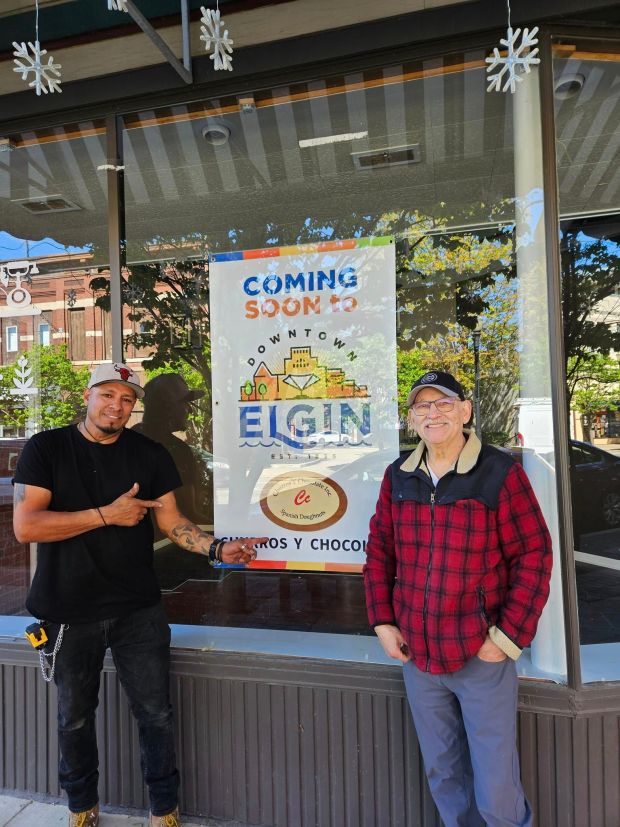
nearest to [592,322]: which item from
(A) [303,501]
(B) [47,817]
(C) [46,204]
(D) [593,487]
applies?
(D) [593,487]

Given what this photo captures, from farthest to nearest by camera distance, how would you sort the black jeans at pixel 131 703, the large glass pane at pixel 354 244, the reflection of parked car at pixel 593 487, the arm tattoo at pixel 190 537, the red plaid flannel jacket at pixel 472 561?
the reflection of parked car at pixel 593 487, the large glass pane at pixel 354 244, the arm tattoo at pixel 190 537, the black jeans at pixel 131 703, the red plaid flannel jacket at pixel 472 561

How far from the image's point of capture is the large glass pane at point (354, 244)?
2.49 m

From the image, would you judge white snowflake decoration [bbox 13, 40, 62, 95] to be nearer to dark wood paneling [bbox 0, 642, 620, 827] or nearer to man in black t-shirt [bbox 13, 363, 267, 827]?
man in black t-shirt [bbox 13, 363, 267, 827]

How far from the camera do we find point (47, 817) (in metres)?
2.45

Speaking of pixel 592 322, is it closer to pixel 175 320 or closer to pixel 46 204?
pixel 175 320

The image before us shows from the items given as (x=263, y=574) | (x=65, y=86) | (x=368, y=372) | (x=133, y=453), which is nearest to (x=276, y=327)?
(x=368, y=372)

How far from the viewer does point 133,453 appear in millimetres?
2297

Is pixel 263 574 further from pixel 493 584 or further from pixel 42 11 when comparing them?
pixel 42 11

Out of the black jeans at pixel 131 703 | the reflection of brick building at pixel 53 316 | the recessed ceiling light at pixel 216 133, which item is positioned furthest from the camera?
the reflection of brick building at pixel 53 316

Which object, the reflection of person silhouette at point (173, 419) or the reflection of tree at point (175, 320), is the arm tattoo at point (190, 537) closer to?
the reflection of person silhouette at point (173, 419)

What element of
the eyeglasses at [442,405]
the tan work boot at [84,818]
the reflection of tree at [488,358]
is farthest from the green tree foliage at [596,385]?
the tan work boot at [84,818]

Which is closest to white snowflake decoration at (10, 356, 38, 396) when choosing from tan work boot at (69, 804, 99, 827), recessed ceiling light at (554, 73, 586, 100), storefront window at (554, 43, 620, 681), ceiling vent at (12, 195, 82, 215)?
ceiling vent at (12, 195, 82, 215)

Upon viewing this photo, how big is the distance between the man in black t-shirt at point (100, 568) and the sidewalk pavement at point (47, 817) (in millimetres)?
173

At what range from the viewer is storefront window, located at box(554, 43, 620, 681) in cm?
242
